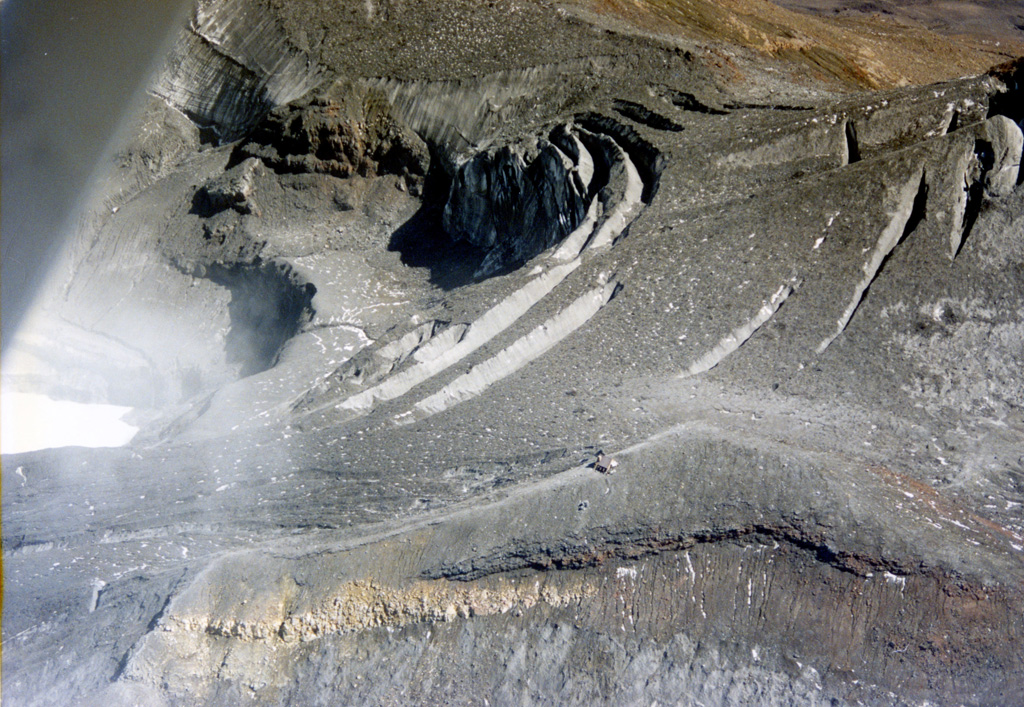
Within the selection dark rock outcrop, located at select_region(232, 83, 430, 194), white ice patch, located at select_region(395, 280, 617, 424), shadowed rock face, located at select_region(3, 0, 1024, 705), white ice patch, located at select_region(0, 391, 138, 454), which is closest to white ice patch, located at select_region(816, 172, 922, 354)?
shadowed rock face, located at select_region(3, 0, 1024, 705)

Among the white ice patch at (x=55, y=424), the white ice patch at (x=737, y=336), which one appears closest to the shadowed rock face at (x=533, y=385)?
the white ice patch at (x=737, y=336)

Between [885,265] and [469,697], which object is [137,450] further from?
[885,265]

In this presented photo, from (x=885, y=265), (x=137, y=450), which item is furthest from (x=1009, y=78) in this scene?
(x=137, y=450)

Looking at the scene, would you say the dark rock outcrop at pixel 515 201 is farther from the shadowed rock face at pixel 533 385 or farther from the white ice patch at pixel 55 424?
the white ice patch at pixel 55 424

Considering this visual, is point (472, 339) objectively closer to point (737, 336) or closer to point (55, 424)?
point (737, 336)

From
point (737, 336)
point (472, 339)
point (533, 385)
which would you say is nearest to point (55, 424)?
point (472, 339)

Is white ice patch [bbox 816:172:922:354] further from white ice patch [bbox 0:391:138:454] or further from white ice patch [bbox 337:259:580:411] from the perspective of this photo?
white ice patch [bbox 0:391:138:454]
